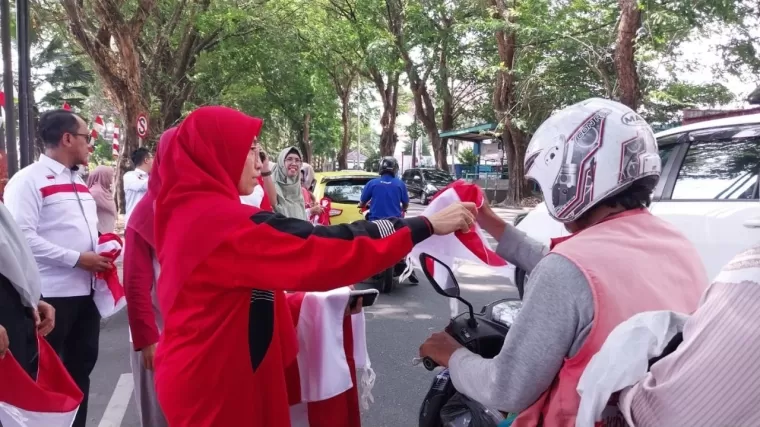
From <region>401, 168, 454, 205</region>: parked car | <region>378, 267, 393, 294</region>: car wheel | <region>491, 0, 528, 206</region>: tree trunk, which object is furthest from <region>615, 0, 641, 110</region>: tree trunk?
<region>401, 168, 454, 205</region>: parked car

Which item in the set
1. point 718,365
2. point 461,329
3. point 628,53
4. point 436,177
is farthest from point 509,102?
point 718,365

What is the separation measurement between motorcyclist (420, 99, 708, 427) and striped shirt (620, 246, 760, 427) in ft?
0.72

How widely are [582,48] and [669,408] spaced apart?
17.8m

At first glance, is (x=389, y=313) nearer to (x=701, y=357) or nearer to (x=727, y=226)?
(x=727, y=226)

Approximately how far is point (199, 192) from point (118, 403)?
3096mm

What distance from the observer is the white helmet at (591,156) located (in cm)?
149

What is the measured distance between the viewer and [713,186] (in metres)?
4.21

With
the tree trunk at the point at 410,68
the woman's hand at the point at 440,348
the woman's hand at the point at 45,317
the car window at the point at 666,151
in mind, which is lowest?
the woman's hand at the point at 45,317

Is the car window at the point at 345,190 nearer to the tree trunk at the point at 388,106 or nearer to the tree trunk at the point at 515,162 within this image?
the tree trunk at the point at 515,162

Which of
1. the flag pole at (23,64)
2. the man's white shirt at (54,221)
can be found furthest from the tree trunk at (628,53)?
the man's white shirt at (54,221)

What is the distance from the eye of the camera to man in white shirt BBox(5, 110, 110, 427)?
3062 mm

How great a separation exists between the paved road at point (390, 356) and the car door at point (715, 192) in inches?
86.0

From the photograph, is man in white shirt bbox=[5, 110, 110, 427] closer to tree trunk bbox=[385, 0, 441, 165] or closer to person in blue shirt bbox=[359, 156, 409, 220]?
person in blue shirt bbox=[359, 156, 409, 220]

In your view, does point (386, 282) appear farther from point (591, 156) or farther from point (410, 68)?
point (410, 68)
